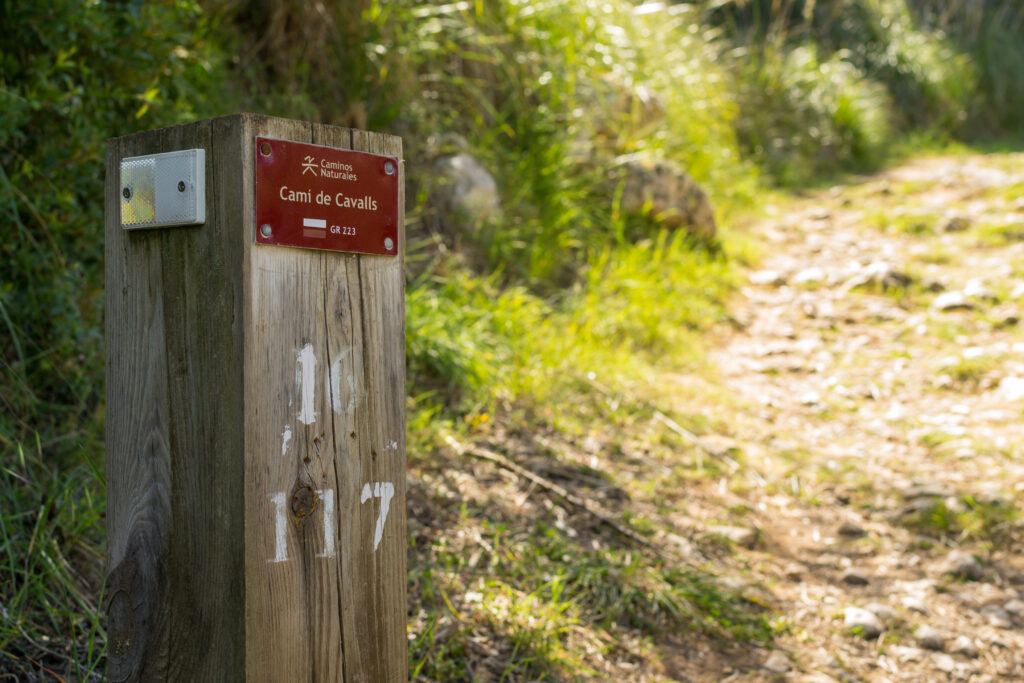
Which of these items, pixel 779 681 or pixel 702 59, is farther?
pixel 702 59

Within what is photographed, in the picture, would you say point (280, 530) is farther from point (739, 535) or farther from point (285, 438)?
point (739, 535)

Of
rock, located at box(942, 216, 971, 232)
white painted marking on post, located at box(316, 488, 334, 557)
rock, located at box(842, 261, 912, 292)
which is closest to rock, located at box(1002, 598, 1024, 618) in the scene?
white painted marking on post, located at box(316, 488, 334, 557)

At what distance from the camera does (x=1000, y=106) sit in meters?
11.1

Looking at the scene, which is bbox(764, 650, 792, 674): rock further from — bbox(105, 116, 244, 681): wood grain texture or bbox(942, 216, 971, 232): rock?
bbox(942, 216, 971, 232): rock

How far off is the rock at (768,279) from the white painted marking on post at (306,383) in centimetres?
514

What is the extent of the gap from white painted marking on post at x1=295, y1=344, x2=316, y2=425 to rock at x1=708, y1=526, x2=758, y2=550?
216 centimetres

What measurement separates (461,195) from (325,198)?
3441 mm

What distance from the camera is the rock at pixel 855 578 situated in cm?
315

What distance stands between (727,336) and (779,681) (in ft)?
10.3

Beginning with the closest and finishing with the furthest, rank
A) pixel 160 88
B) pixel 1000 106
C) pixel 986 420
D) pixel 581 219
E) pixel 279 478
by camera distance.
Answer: pixel 279 478
pixel 160 88
pixel 986 420
pixel 581 219
pixel 1000 106

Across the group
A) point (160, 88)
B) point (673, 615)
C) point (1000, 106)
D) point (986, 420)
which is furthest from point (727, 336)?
point (1000, 106)

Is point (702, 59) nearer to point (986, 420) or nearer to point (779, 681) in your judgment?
point (986, 420)

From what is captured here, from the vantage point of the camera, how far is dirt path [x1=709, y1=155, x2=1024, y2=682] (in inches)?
113

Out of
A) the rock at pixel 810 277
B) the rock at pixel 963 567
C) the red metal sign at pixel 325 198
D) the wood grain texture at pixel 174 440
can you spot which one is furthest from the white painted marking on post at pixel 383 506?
the rock at pixel 810 277
